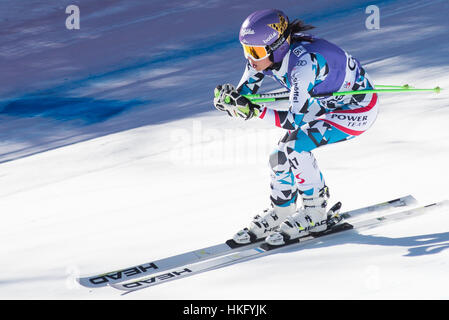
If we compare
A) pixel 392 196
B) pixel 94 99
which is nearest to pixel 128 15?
pixel 94 99

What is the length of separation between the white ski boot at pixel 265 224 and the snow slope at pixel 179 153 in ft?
0.78

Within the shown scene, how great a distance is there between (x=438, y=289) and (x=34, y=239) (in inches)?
123

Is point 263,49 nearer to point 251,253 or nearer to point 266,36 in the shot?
point 266,36

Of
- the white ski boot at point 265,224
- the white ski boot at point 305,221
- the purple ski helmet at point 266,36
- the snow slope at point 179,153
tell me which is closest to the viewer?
the snow slope at point 179,153

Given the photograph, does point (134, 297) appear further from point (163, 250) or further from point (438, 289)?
point (438, 289)

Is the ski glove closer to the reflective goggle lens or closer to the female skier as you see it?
the female skier

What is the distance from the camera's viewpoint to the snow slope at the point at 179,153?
4562 mm

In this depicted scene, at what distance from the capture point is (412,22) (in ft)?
35.5

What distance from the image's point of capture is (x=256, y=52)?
15.5ft

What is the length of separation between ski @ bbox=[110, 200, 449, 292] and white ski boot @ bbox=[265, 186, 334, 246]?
39 mm

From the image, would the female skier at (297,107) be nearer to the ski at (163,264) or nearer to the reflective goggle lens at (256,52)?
the reflective goggle lens at (256,52)

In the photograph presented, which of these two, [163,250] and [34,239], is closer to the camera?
[163,250]

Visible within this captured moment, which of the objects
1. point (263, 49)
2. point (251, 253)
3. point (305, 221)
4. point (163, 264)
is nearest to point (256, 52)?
point (263, 49)

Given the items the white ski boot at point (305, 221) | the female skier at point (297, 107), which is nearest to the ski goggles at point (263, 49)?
the female skier at point (297, 107)
